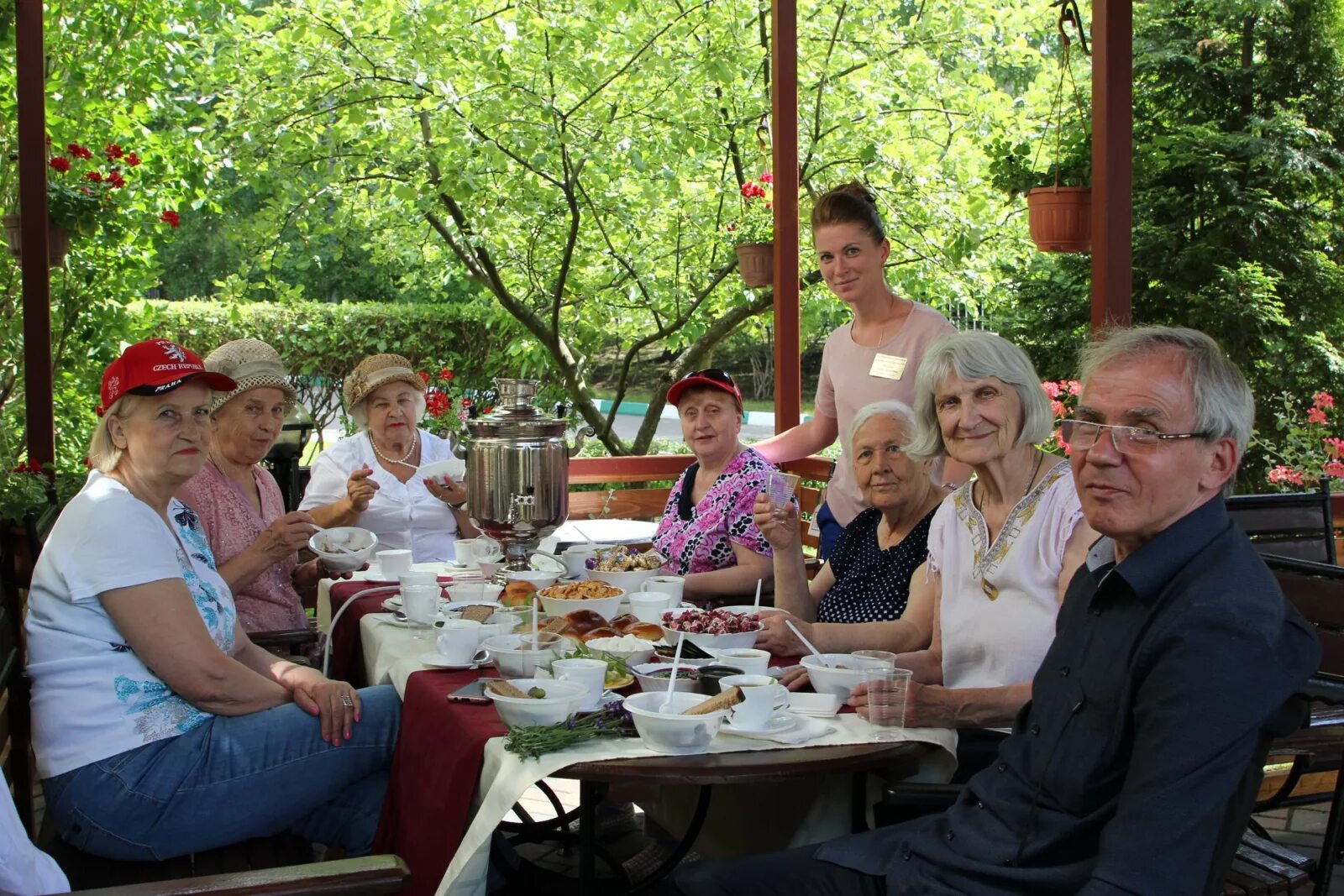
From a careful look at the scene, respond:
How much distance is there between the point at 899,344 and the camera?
3791 mm

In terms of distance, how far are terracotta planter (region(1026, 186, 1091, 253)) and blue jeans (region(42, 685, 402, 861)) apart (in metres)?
3.45

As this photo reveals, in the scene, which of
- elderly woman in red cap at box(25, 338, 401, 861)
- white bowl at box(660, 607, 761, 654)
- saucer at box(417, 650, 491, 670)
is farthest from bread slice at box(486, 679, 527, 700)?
elderly woman in red cap at box(25, 338, 401, 861)

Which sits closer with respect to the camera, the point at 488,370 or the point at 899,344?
the point at 899,344

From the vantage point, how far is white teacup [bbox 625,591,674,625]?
2.76 meters

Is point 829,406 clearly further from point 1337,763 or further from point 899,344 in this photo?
point 1337,763

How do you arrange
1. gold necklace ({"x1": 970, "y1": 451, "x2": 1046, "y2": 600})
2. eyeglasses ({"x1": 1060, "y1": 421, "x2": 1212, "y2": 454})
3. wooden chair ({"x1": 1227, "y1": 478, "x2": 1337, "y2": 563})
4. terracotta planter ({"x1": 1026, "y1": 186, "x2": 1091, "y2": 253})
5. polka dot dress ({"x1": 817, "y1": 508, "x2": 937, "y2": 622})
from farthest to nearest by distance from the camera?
terracotta planter ({"x1": 1026, "y1": 186, "x2": 1091, "y2": 253}) < wooden chair ({"x1": 1227, "y1": 478, "x2": 1337, "y2": 563}) < polka dot dress ({"x1": 817, "y1": 508, "x2": 937, "y2": 622}) < gold necklace ({"x1": 970, "y1": 451, "x2": 1046, "y2": 600}) < eyeglasses ({"x1": 1060, "y1": 421, "x2": 1212, "y2": 454})

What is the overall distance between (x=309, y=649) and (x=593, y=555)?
33.9 inches

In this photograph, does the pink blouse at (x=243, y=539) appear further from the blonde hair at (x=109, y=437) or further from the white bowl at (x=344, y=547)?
the blonde hair at (x=109, y=437)

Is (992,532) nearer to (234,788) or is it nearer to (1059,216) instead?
(234,788)

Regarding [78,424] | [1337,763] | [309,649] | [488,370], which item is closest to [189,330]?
[488,370]

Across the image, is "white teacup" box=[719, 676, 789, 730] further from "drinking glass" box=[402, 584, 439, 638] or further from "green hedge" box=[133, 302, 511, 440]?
"green hedge" box=[133, 302, 511, 440]

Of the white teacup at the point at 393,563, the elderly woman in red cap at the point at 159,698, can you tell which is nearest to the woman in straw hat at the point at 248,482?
the white teacup at the point at 393,563

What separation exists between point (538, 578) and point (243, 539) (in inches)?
36.4

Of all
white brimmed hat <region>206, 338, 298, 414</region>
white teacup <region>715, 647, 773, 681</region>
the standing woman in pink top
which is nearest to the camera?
white teacup <region>715, 647, 773, 681</region>
